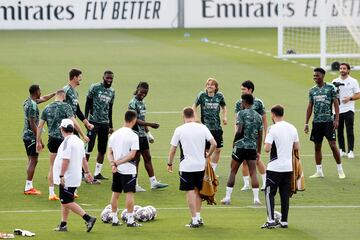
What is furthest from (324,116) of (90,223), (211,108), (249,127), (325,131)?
(90,223)

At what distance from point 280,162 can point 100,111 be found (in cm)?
633

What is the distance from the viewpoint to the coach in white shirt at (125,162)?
20.5 metres

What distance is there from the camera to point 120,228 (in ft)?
67.6

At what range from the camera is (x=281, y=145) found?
20.6 meters

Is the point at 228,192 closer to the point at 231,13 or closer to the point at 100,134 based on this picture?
the point at 100,134

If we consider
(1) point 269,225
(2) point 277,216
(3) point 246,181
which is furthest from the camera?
(3) point 246,181

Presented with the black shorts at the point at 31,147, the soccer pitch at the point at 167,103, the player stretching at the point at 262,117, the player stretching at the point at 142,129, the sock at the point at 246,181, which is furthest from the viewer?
the sock at the point at 246,181

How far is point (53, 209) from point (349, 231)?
574cm

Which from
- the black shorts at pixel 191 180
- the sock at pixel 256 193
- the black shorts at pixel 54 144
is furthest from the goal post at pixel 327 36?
the black shorts at pixel 191 180

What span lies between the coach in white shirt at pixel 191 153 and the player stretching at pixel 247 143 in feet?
7.34

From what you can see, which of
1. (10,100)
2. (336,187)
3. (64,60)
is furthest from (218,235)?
(64,60)

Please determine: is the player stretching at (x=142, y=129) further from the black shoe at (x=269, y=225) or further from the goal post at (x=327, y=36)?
the goal post at (x=327, y=36)

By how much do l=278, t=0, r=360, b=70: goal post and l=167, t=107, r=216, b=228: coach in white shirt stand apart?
22.7m

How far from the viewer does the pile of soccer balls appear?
21.1 m
